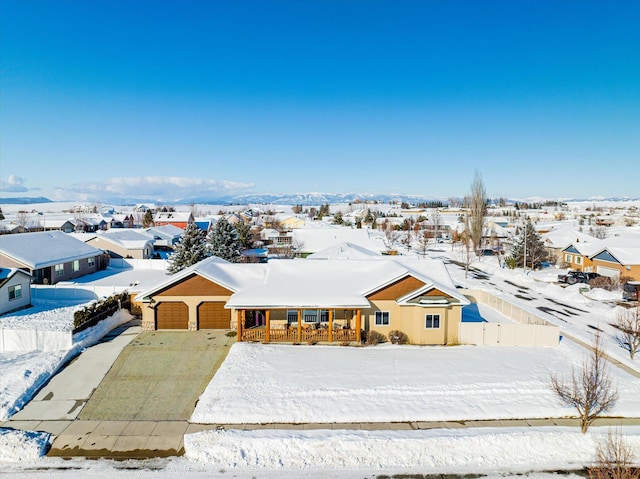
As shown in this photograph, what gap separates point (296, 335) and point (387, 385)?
6904 mm

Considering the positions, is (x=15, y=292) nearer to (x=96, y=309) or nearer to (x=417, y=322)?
(x=96, y=309)

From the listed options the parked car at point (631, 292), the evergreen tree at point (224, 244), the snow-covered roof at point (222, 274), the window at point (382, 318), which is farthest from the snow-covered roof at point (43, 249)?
the parked car at point (631, 292)

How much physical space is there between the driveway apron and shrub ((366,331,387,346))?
805 cm

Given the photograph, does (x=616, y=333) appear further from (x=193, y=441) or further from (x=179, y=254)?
(x=179, y=254)

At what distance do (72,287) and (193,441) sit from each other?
24472 mm

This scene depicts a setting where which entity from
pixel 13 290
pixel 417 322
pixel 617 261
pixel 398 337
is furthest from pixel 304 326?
pixel 617 261

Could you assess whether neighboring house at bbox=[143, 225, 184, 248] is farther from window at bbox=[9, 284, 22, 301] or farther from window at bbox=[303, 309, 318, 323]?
window at bbox=[303, 309, 318, 323]

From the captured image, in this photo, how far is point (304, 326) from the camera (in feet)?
74.7

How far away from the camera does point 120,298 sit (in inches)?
1020

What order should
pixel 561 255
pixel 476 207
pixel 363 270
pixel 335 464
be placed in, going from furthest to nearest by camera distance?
pixel 476 207
pixel 561 255
pixel 363 270
pixel 335 464

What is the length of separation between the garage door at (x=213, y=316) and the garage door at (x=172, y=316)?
95 centimetres

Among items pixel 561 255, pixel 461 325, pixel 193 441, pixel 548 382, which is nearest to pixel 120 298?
pixel 193 441

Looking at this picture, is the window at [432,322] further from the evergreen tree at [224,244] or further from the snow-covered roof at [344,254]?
the evergreen tree at [224,244]

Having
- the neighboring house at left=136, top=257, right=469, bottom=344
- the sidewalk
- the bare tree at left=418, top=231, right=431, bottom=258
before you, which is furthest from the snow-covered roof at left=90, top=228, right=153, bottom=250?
the bare tree at left=418, top=231, right=431, bottom=258
